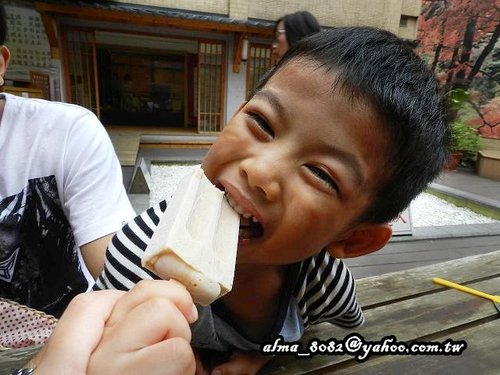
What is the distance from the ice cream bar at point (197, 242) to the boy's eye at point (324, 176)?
216 millimetres

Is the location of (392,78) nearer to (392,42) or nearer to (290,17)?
(392,42)

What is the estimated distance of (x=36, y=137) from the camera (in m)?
1.47

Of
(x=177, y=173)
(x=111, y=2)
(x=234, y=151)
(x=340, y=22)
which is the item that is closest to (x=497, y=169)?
(x=340, y=22)

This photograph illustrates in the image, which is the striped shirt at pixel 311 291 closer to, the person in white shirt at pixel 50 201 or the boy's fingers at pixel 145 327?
the person in white shirt at pixel 50 201

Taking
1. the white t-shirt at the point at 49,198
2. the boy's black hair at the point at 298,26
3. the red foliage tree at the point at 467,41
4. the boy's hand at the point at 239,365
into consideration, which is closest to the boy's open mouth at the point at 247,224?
the boy's hand at the point at 239,365

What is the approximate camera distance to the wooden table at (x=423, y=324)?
117 cm

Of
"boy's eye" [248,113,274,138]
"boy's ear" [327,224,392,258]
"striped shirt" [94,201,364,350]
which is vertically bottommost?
"striped shirt" [94,201,364,350]

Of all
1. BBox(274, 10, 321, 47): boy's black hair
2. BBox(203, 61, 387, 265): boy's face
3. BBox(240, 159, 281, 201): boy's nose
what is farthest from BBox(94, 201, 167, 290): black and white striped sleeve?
BBox(274, 10, 321, 47): boy's black hair

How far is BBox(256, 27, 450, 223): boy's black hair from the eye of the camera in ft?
3.11

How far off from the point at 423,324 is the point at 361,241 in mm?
557

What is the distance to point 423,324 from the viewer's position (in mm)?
1430

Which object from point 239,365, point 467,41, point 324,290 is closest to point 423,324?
point 324,290

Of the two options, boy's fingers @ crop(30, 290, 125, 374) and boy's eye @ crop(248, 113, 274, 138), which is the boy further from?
boy's fingers @ crop(30, 290, 125, 374)

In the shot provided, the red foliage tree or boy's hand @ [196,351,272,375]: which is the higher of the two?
the red foliage tree
